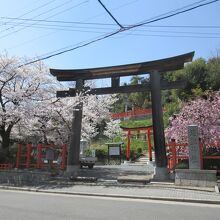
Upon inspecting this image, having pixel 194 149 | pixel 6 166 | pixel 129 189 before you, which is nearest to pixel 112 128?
pixel 6 166

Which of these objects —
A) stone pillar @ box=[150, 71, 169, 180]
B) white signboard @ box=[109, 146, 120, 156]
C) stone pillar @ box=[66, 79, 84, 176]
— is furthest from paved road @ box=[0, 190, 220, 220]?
white signboard @ box=[109, 146, 120, 156]

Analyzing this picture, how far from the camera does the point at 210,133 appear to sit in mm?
17641

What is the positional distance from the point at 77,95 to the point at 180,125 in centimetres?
657

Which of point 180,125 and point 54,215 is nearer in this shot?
point 54,215

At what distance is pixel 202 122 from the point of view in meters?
18.7

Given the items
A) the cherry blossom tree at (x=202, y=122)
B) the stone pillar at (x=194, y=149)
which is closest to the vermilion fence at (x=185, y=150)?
the cherry blossom tree at (x=202, y=122)

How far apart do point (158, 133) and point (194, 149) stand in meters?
2.14

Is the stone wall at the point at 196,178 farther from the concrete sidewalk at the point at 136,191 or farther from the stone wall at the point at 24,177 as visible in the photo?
the stone wall at the point at 24,177

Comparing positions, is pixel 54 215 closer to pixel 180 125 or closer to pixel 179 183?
pixel 179 183

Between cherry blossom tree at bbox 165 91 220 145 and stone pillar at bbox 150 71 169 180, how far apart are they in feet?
10.3

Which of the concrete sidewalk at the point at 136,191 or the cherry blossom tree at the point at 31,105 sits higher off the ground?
the cherry blossom tree at the point at 31,105

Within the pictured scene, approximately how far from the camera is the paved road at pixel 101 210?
27.9 ft

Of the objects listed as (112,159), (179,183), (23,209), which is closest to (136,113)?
(112,159)

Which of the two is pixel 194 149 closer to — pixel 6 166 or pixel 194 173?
pixel 194 173
